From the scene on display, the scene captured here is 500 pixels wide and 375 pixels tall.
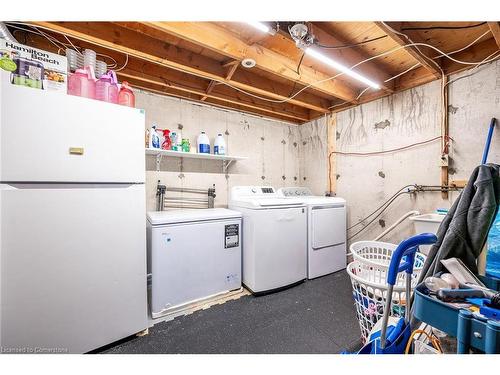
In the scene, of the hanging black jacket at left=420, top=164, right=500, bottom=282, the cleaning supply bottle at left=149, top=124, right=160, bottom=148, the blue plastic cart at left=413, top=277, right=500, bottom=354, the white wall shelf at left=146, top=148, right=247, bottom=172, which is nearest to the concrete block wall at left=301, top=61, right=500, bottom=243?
the hanging black jacket at left=420, top=164, right=500, bottom=282

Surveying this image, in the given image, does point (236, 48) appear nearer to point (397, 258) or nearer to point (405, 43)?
point (405, 43)

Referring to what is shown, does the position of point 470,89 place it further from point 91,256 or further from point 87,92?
point 91,256

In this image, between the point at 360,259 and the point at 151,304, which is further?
the point at 151,304

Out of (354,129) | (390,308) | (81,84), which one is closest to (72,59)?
(81,84)

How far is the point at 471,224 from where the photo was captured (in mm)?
896

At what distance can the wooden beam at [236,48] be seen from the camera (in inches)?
55.9

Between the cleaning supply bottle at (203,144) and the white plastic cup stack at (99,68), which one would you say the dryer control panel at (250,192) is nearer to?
the cleaning supply bottle at (203,144)

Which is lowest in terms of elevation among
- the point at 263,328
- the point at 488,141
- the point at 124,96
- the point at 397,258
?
the point at 263,328

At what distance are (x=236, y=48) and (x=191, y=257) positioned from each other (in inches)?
73.6

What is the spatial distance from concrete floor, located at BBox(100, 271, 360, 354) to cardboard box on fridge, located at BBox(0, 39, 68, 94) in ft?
6.02

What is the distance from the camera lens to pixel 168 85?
220cm

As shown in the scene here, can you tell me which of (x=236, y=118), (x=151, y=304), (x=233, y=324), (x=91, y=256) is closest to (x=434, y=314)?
(x=233, y=324)
